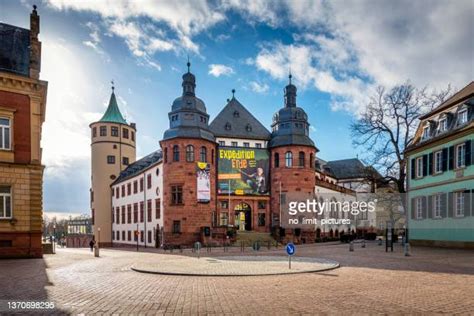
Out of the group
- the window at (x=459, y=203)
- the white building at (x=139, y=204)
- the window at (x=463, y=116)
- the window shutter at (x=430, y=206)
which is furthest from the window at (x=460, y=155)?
the white building at (x=139, y=204)

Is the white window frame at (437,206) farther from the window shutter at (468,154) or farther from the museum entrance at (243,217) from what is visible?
the museum entrance at (243,217)

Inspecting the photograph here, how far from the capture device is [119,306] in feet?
30.0

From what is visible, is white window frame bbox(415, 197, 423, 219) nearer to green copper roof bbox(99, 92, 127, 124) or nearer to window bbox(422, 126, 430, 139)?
window bbox(422, 126, 430, 139)

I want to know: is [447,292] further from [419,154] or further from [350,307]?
[419,154]

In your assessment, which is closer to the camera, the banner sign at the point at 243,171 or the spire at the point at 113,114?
the banner sign at the point at 243,171

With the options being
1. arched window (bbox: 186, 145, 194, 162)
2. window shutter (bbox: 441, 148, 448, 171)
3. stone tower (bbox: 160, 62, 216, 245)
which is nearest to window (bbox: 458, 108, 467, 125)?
window shutter (bbox: 441, 148, 448, 171)

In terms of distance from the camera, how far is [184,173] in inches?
1649

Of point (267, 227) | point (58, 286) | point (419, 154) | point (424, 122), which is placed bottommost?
point (267, 227)

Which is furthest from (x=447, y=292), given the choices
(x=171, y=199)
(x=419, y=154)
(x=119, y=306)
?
(x=171, y=199)

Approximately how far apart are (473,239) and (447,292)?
19.7 metres

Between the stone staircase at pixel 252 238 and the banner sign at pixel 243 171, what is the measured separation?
16.4 feet

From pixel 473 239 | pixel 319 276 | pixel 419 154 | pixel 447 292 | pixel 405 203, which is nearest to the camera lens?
pixel 447 292

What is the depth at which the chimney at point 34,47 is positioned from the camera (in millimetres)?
24500

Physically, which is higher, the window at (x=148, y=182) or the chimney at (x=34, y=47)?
the chimney at (x=34, y=47)
